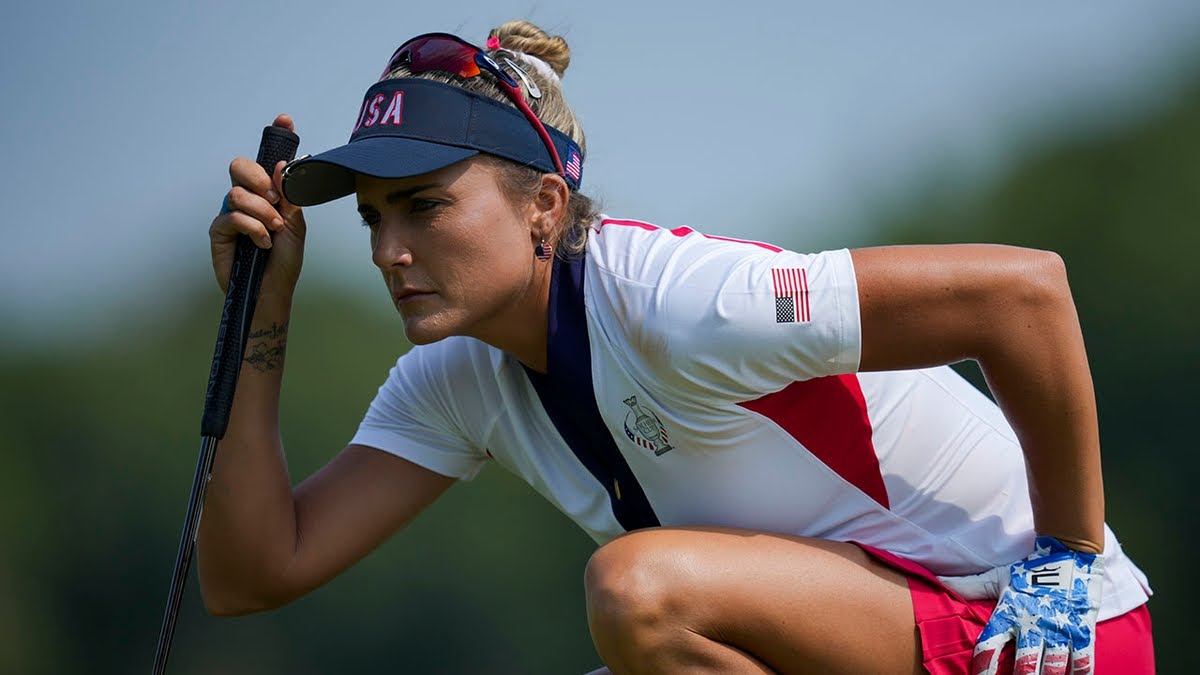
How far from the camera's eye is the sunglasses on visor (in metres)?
2.92

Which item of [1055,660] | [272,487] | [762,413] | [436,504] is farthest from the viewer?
[436,504]

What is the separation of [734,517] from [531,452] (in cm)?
52

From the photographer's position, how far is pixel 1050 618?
2.60 metres

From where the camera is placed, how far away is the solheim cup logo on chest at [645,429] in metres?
2.75

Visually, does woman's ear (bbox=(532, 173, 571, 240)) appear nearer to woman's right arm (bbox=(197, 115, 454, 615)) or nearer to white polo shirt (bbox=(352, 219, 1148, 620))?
white polo shirt (bbox=(352, 219, 1148, 620))

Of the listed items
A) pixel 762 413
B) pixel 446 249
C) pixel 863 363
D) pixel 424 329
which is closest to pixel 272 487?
Result: pixel 424 329

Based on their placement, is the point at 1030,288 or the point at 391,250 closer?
the point at 1030,288

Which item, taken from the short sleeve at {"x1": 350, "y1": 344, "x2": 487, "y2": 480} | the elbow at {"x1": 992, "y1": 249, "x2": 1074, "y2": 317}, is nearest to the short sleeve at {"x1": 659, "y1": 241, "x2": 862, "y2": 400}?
the elbow at {"x1": 992, "y1": 249, "x2": 1074, "y2": 317}

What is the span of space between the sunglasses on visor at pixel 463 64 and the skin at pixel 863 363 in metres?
0.12

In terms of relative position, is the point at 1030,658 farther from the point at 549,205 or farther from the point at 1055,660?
the point at 549,205

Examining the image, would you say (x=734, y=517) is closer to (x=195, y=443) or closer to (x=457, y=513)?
(x=457, y=513)

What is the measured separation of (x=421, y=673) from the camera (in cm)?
1280

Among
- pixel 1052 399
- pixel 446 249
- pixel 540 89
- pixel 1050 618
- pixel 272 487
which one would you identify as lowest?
pixel 1050 618

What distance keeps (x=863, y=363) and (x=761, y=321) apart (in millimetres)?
204
